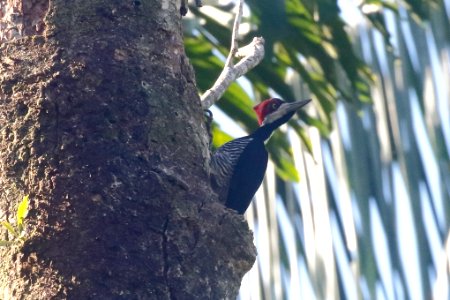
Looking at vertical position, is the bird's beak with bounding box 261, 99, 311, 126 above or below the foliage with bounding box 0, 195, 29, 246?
below

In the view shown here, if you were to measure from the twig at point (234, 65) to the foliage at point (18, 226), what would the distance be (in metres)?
0.88

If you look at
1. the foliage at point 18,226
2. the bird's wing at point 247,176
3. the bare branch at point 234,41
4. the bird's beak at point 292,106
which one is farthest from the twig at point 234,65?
the foliage at point 18,226

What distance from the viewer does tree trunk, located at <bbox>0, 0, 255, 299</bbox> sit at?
2.28 m

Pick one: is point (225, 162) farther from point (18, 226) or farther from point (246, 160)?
point (18, 226)

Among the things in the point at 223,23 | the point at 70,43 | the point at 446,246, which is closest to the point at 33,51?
the point at 70,43

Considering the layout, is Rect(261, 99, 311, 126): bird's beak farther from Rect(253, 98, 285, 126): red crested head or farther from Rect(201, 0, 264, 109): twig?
Rect(201, 0, 264, 109): twig

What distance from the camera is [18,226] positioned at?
2.30m

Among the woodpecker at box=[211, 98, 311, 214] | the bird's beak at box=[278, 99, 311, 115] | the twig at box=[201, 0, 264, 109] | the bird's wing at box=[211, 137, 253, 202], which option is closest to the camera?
the twig at box=[201, 0, 264, 109]

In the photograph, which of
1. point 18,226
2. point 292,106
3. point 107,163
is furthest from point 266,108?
point 18,226

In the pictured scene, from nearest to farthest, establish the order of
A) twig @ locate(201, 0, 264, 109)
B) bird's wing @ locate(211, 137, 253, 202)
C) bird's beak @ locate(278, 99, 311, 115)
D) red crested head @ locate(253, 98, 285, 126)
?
twig @ locate(201, 0, 264, 109) < bird's wing @ locate(211, 137, 253, 202) < bird's beak @ locate(278, 99, 311, 115) < red crested head @ locate(253, 98, 285, 126)

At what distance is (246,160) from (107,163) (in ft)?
5.41

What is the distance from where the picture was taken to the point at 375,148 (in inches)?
186

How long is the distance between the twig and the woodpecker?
0.30m

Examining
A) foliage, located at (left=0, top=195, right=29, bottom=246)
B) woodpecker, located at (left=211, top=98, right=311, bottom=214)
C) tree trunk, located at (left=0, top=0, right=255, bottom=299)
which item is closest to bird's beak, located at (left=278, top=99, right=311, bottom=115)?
woodpecker, located at (left=211, top=98, right=311, bottom=214)
